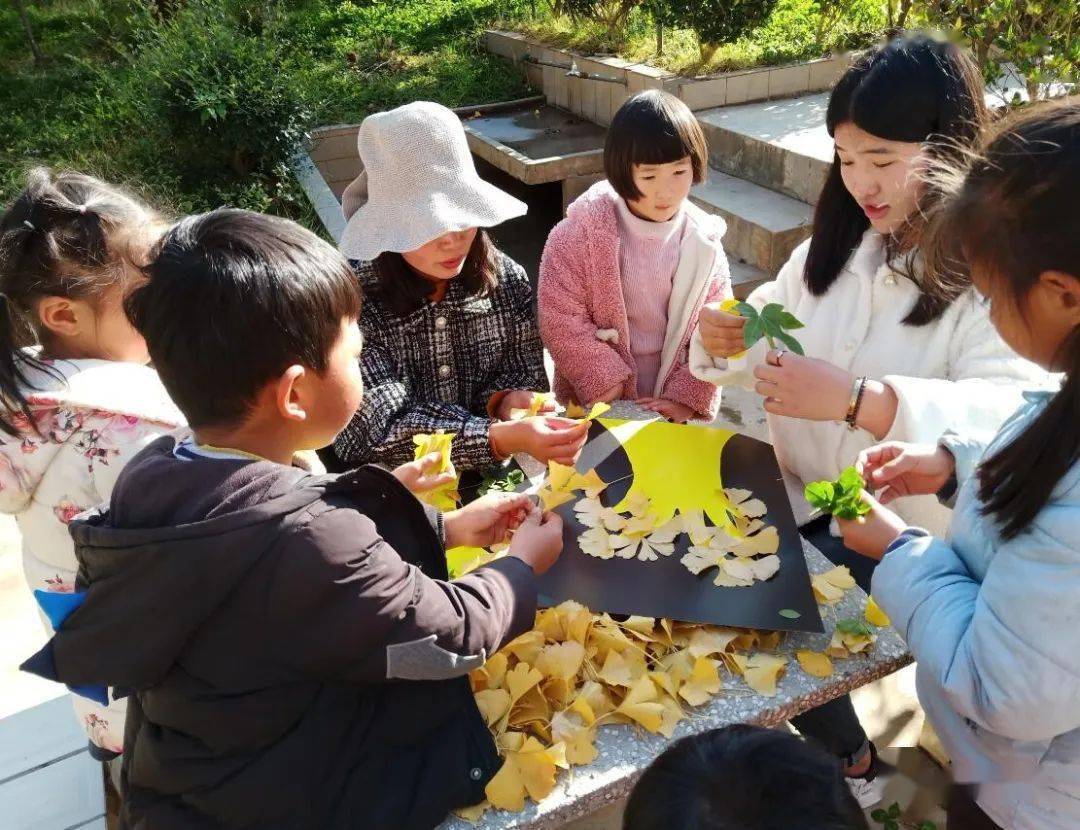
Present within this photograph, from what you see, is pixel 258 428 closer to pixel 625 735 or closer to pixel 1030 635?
pixel 625 735

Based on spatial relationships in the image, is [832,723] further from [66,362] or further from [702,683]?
[66,362]

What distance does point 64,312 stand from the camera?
1451 millimetres

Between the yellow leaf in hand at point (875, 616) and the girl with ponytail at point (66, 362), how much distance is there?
120 cm

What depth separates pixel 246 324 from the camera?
99 cm

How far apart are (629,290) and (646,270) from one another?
0.25ft


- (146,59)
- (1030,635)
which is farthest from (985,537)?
(146,59)

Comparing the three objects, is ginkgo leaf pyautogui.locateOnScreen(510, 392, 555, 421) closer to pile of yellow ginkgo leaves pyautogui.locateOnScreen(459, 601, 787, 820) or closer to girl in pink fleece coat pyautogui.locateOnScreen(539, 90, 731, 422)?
girl in pink fleece coat pyautogui.locateOnScreen(539, 90, 731, 422)

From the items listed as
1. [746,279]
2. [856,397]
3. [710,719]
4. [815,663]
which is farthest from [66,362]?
[746,279]

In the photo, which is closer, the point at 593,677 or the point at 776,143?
the point at 593,677

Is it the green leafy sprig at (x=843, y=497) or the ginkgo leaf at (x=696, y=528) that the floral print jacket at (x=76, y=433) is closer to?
the ginkgo leaf at (x=696, y=528)

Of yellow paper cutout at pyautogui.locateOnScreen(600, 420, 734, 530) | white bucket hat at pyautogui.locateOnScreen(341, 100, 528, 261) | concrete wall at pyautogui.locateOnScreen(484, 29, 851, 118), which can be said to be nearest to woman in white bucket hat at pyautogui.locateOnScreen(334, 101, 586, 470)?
white bucket hat at pyautogui.locateOnScreen(341, 100, 528, 261)

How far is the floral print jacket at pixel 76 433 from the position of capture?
1.38m

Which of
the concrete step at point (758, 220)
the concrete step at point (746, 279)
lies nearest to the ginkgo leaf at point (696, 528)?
the concrete step at point (746, 279)

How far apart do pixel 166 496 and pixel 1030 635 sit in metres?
1.01
